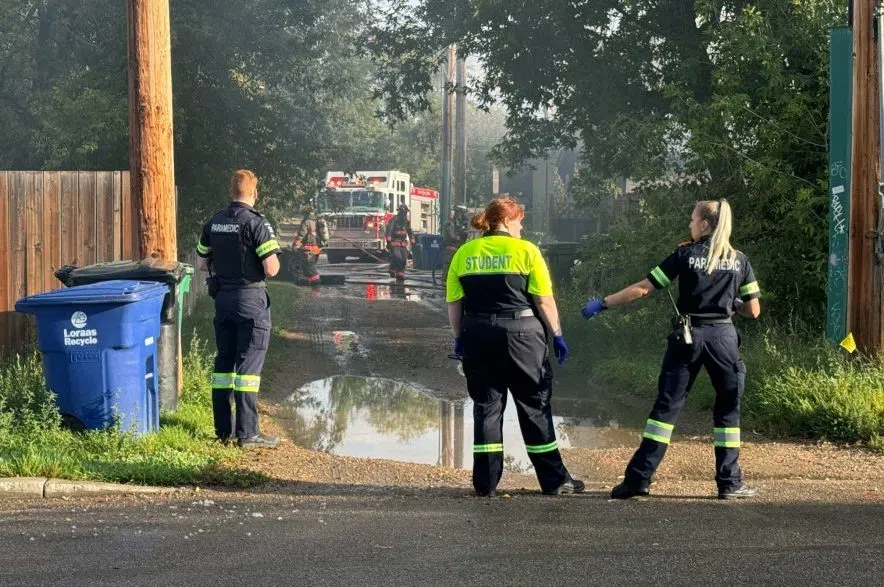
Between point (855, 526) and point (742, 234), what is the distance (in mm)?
6211

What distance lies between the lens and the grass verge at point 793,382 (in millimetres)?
8461

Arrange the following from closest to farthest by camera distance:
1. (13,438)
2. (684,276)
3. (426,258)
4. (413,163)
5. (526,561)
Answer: (526,561), (684,276), (13,438), (426,258), (413,163)

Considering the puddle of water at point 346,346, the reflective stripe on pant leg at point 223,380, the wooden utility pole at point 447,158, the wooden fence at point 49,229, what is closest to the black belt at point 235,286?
the reflective stripe on pant leg at point 223,380

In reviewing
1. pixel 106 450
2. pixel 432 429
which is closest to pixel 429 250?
pixel 432 429

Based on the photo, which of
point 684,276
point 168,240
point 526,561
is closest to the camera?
point 526,561

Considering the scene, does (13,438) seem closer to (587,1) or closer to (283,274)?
(587,1)

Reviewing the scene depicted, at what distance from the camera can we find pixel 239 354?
26.5 ft

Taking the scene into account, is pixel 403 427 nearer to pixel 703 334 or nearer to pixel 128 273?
pixel 128 273

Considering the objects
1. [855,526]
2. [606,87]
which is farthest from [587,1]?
[855,526]

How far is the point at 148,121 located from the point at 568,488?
4429 mm

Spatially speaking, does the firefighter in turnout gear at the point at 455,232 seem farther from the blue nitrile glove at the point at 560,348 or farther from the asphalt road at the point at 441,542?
the asphalt road at the point at 441,542

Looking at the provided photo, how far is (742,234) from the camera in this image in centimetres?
1191

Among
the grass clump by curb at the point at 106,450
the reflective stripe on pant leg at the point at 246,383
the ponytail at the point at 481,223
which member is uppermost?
the ponytail at the point at 481,223

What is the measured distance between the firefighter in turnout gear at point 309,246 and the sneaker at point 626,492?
1902cm
